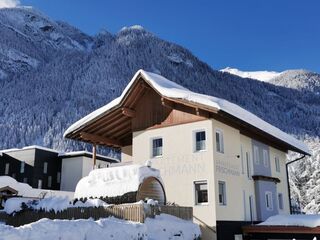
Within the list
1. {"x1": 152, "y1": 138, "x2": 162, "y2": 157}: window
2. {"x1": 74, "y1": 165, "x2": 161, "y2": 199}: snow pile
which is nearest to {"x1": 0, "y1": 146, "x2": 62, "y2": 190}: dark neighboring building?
{"x1": 152, "y1": 138, "x2": 162, "y2": 157}: window

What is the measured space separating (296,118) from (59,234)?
132 m

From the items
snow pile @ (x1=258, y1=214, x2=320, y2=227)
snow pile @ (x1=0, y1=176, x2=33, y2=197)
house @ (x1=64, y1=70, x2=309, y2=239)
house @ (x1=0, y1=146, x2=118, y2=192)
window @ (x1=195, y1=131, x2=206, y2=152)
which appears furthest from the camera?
house @ (x1=0, y1=146, x2=118, y2=192)

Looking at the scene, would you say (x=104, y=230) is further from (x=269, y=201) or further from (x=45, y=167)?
(x=45, y=167)

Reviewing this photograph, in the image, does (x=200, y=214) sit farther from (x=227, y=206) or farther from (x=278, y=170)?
(x=278, y=170)

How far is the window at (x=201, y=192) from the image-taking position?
21359 millimetres

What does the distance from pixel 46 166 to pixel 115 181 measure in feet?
129

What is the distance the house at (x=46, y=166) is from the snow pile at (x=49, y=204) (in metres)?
35.6

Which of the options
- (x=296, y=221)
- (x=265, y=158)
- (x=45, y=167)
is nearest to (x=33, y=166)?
(x=45, y=167)

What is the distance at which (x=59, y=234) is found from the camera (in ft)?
38.3

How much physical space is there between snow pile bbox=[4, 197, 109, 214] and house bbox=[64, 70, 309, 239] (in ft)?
19.3

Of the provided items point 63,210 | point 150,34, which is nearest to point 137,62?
point 150,34

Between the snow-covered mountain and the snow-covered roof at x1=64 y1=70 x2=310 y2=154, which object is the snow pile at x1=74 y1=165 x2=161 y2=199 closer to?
the snow-covered roof at x1=64 y1=70 x2=310 y2=154

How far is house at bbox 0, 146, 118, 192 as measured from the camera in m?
55.5

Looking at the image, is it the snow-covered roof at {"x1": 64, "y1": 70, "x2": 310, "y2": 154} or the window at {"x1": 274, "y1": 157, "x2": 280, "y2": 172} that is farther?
the window at {"x1": 274, "y1": 157, "x2": 280, "y2": 172}
